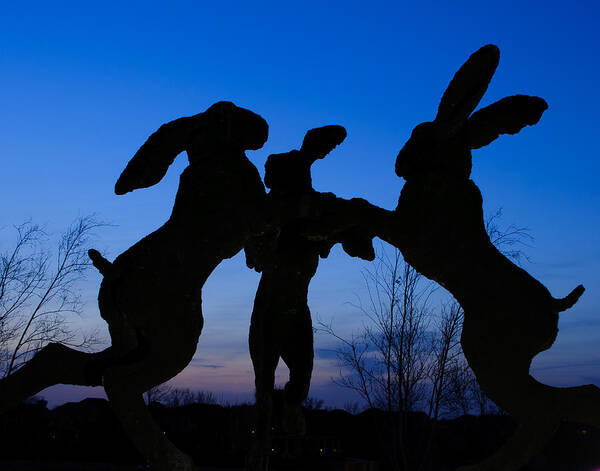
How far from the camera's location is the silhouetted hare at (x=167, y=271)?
3.05m

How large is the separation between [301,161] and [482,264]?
1.56 meters

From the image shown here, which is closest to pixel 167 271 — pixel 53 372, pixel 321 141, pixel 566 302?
pixel 53 372

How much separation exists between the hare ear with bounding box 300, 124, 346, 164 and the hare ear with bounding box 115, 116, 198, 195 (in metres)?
1.00

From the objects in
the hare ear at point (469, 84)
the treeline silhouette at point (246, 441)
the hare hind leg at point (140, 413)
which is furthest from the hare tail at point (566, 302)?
the treeline silhouette at point (246, 441)

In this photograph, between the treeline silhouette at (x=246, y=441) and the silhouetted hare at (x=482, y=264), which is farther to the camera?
the treeline silhouette at (x=246, y=441)

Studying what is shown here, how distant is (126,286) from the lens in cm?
314

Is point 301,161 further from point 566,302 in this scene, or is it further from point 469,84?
point 566,302

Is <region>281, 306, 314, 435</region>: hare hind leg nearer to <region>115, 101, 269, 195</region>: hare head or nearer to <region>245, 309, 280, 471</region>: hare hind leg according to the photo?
<region>245, 309, 280, 471</region>: hare hind leg

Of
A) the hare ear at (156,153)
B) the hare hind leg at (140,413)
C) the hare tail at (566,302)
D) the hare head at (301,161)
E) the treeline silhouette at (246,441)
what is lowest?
the treeline silhouette at (246,441)

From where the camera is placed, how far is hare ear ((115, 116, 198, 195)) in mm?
3484

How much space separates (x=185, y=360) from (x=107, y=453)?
12912mm

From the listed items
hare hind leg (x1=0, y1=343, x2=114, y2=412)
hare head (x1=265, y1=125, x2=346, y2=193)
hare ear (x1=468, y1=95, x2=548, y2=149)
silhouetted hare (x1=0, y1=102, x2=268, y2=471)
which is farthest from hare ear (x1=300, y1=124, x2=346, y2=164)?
hare hind leg (x1=0, y1=343, x2=114, y2=412)

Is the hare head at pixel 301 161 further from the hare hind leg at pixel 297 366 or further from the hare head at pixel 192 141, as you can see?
the hare hind leg at pixel 297 366

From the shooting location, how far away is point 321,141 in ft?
13.6
